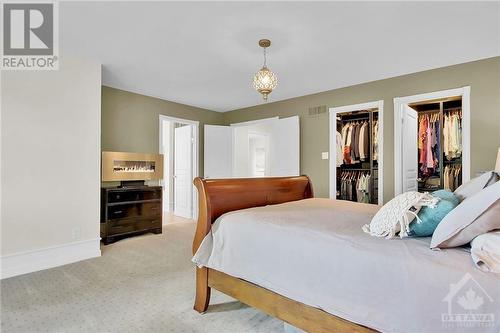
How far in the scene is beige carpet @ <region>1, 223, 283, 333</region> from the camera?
5.97ft

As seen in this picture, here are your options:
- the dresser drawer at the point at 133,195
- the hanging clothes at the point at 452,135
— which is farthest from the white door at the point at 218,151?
the hanging clothes at the point at 452,135

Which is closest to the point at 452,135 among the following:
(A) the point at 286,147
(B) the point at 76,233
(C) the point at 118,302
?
(A) the point at 286,147

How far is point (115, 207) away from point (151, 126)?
1.63 meters

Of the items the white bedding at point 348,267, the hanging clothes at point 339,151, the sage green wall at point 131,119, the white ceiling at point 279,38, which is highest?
the white ceiling at point 279,38

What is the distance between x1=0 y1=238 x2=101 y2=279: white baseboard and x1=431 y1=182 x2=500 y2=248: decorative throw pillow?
348 centimetres

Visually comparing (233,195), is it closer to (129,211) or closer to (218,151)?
(129,211)

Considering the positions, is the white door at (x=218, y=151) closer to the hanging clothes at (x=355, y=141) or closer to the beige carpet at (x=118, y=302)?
the hanging clothes at (x=355, y=141)

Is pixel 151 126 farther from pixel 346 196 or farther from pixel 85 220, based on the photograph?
pixel 346 196

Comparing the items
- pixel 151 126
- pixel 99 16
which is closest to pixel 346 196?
pixel 151 126

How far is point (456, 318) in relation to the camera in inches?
38.1

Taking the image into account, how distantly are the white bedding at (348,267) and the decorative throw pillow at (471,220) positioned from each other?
0.05 m

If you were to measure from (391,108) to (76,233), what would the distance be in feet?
14.6

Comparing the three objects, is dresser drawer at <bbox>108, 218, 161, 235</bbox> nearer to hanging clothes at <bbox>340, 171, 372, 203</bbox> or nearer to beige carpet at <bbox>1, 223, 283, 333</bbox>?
beige carpet at <bbox>1, 223, 283, 333</bbox>

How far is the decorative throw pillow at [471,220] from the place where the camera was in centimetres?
107
